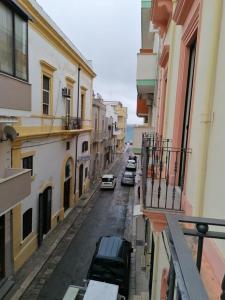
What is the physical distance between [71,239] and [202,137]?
1127cm

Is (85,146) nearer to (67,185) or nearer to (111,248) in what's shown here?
(67,185)

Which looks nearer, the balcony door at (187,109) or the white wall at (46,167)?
the balcony door at (187,109)

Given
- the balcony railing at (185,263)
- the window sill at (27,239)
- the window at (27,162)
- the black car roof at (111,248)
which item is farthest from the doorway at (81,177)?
the balcony railing at (185,263)

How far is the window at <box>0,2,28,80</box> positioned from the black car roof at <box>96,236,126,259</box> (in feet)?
21.2

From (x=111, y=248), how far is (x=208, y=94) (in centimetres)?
775

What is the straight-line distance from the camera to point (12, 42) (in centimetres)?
704

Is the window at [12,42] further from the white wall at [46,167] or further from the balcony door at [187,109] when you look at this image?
the balcony door at [187,109]

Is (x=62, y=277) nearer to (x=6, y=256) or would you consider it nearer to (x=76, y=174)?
(x=6, y=256)

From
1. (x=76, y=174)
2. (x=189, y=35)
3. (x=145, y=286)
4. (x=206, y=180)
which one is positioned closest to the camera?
(x=206, y=180)

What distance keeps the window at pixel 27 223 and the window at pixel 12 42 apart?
234 inches

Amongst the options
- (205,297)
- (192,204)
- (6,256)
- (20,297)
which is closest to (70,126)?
(6,256)

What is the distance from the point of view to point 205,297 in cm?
84

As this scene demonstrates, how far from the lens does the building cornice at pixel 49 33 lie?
9895mm

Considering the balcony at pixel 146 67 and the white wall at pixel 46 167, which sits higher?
the balcony at pixel 146 67
